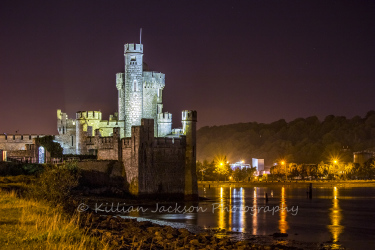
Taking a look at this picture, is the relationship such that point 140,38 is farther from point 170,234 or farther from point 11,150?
point 170,234

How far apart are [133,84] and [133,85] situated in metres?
0.09

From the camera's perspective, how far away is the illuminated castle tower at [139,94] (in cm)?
5716

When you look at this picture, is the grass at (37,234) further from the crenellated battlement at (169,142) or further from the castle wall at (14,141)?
the castle wall at (14,141)

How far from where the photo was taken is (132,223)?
28.6 meters

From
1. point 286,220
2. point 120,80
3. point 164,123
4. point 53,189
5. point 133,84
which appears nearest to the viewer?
point 53,189

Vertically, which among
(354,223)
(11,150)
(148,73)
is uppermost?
(148,73)

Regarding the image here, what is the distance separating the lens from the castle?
44.9 m

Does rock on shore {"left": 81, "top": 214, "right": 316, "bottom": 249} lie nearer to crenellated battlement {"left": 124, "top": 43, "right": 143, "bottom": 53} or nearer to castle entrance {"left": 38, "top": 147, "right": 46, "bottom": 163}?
castle entrance {"left": 38, "top": 147, "right": 46, "bottom": 163}

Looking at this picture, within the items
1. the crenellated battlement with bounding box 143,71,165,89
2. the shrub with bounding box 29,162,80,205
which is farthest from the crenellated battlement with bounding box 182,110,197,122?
the shrub with bounding box 29,162,80,205

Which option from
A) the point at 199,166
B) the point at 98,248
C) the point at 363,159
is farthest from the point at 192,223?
the point at 363,159

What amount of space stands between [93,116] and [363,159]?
96498mm

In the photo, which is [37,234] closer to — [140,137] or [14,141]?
[140,137]

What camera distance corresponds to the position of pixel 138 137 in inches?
1753

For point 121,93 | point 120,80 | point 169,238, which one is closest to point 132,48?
point 120,80
